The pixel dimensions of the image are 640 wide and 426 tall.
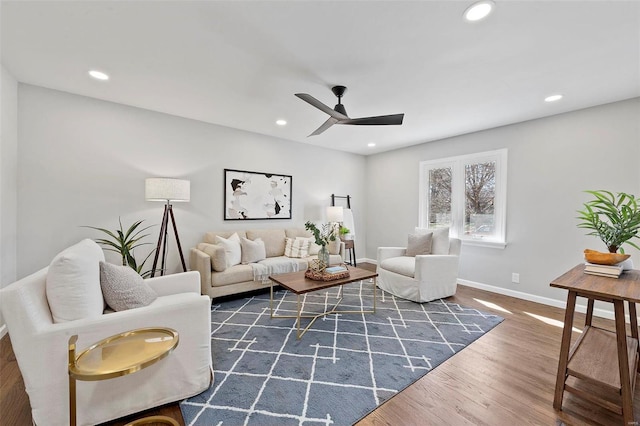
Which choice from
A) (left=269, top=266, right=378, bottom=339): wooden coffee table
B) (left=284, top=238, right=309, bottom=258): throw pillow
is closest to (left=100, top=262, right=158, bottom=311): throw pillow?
(left=269, top=266, right=378, bottom=339): wooden coffee table

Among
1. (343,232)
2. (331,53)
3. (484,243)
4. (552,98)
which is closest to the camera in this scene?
(331,53)

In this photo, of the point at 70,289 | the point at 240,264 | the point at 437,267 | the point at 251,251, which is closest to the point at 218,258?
the point at 240,264

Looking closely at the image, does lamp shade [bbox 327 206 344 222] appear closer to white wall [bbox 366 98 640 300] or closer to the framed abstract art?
the framed abstract art

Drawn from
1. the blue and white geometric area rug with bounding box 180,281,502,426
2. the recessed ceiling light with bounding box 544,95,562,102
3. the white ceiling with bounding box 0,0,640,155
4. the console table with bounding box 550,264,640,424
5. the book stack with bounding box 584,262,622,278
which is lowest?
the blue and white geometric area rug with bounding box 180,281,502,426

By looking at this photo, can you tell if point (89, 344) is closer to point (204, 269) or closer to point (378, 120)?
point (204, 269)

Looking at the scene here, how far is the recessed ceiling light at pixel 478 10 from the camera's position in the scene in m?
1.60

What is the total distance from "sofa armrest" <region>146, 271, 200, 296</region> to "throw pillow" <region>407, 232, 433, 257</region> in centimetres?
296

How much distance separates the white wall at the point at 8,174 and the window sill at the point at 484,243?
556 cm

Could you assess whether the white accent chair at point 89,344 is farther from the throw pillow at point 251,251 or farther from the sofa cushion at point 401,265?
the sofa cushion at point 401,265

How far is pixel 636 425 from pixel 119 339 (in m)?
2.88

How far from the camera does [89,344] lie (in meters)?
1.46

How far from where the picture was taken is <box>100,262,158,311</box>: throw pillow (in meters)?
1.75

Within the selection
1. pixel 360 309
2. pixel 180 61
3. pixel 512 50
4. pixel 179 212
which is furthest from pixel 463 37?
pixel 179 212

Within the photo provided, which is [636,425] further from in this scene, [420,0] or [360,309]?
[420,0]
